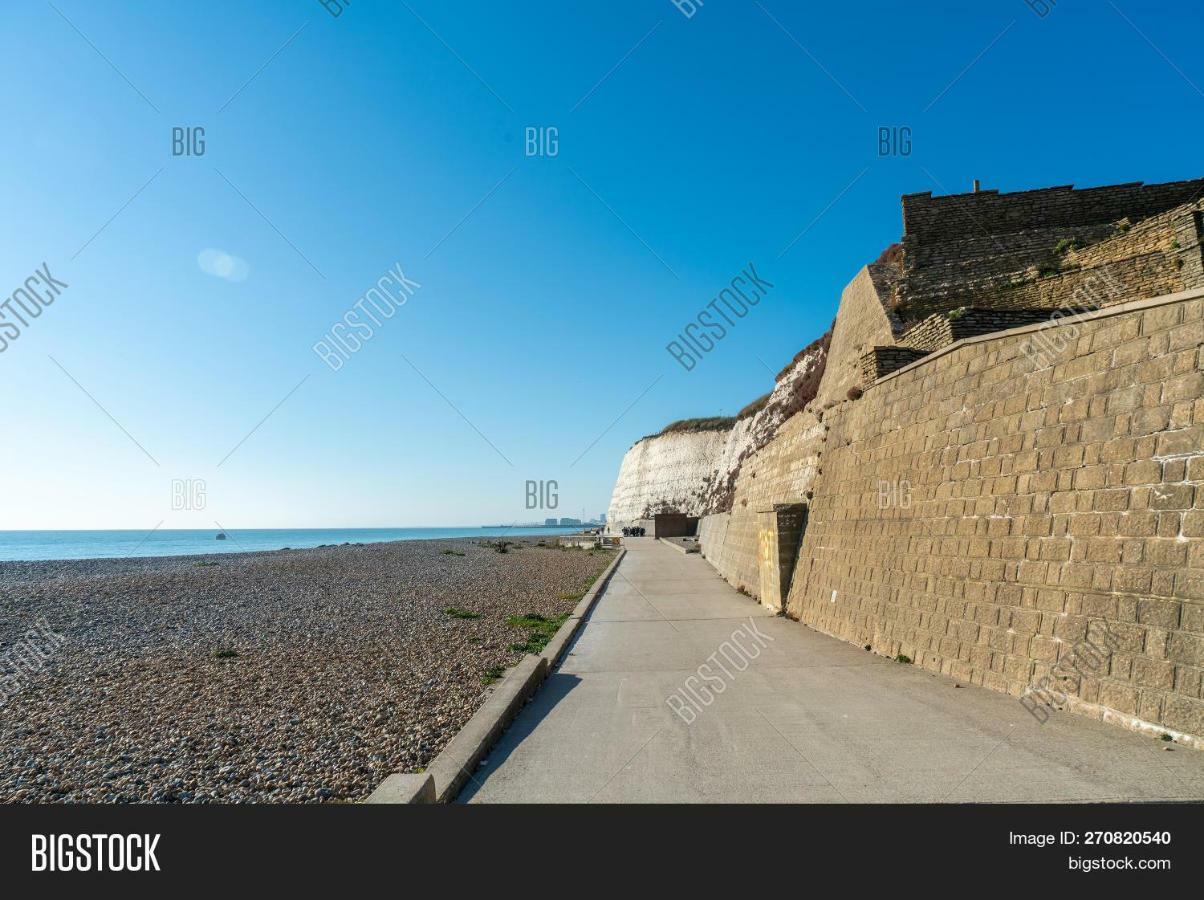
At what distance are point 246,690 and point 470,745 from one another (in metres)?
4.39

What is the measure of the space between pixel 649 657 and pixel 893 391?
5.97m

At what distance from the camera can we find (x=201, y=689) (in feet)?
25.7

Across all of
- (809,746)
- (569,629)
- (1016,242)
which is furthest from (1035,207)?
(809,746)

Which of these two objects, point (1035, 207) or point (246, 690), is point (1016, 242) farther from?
point (246, 690)

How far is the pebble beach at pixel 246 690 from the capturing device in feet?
16.4

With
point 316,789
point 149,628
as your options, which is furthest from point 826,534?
point 149,628

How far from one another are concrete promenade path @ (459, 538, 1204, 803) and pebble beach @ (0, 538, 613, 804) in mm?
1208

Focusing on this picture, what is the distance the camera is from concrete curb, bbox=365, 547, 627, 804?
12.8ft

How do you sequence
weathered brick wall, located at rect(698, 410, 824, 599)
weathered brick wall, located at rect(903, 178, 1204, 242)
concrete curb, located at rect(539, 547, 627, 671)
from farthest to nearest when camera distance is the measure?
weathered brick wall, located at rect(903, 178, 1204, 242) < weathered brick wall, located at rect(698, 410, 824, 599) < concrete curb, located at rect(539, 547, 627, 671)

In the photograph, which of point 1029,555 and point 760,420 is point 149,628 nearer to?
point 1029,555

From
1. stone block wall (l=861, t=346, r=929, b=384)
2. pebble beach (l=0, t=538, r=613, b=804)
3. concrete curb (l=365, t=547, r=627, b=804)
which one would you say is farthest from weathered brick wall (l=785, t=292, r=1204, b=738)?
pebble beach (l=0, t=538, r=613, b=804)

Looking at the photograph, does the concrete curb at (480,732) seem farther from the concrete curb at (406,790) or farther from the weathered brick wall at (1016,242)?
the weathered brick wall at (1016,242)

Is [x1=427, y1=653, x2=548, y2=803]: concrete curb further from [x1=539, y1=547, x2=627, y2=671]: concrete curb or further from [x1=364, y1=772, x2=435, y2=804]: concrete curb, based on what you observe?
[x1=539, y1=547, x2=627, y2=671]: concrete curb

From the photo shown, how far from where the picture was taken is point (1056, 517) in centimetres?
607
